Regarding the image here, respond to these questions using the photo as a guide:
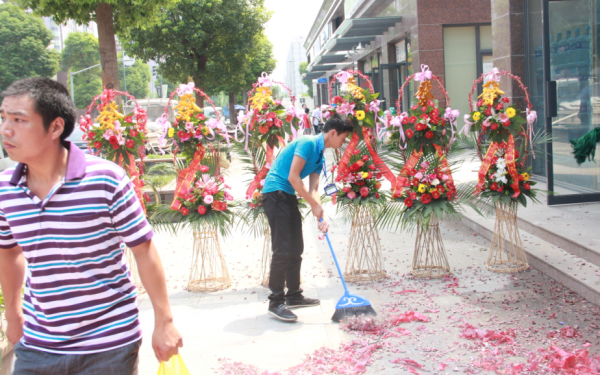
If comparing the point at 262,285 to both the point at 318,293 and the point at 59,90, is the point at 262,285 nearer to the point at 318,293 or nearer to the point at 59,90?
the point at 318,293

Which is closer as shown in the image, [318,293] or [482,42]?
[318,293]

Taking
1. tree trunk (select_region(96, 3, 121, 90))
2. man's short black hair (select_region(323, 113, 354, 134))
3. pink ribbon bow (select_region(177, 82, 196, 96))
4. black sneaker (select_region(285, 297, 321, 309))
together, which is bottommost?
black sneaker (select_region(285, 297, 321, 309))

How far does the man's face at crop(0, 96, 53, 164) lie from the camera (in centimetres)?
198

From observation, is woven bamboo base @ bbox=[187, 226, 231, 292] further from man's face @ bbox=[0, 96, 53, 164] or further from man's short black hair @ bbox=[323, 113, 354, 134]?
man's face @ bbox=[0, 96, 53, 164]

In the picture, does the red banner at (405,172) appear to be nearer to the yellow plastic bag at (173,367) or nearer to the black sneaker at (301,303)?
the black sneaker at (301,303)

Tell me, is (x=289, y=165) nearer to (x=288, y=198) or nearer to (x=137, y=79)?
(x=288, y=198)

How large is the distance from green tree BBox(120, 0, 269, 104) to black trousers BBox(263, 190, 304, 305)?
54.0ft

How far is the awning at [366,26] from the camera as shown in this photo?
53.7 ft

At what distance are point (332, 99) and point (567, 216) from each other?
Answer: 135 inches

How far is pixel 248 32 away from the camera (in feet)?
71.3

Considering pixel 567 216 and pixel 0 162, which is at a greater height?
pixel 0 162

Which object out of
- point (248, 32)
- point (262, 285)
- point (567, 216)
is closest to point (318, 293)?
point (262, 285)

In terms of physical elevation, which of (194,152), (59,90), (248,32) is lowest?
(194,152)

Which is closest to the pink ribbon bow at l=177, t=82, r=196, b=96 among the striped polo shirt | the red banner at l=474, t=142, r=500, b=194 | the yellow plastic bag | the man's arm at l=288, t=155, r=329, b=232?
the man's arm at l=288, t=155, r=329, b=232
